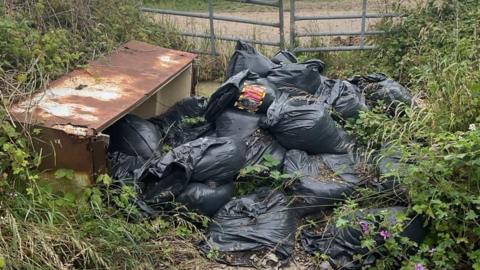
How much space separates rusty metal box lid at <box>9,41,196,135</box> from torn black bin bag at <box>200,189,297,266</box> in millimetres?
1000

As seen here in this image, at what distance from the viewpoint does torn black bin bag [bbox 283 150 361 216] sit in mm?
4160

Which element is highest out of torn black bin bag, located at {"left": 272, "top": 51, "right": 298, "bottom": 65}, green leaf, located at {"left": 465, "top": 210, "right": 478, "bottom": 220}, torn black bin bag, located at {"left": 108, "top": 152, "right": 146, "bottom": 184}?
torn black bin bag, located at {"left": 272, "top": 51, "right": 298, "bottom": 65}

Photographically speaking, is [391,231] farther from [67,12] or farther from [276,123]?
[67,12]

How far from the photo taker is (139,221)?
389 cm

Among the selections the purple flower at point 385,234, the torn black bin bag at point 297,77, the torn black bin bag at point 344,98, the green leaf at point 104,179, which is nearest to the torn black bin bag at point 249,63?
the torn black bin bag at point 297,77

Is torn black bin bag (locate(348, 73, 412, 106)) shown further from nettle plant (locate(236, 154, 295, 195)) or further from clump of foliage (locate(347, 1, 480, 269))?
nettle plant (locate(236, 154, 295, 195))

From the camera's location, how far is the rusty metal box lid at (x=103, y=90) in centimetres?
394

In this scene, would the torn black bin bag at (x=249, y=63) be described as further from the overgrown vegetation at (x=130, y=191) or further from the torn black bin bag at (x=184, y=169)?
the torn black bin bag at (x=184, y=169)

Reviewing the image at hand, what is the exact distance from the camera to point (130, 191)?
3.91m

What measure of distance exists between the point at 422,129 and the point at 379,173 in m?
0.42

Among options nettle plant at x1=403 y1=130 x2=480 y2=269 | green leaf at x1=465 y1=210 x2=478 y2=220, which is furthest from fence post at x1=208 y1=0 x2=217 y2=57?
green leaf at x1=465 y1=210 x2=478 y2=220

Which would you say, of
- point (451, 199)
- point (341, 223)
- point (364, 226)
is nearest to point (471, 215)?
point (451, 199)

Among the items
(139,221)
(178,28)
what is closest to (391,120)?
(139,221)

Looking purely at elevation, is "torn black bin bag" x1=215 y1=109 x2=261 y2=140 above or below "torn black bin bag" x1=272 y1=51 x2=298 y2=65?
below
